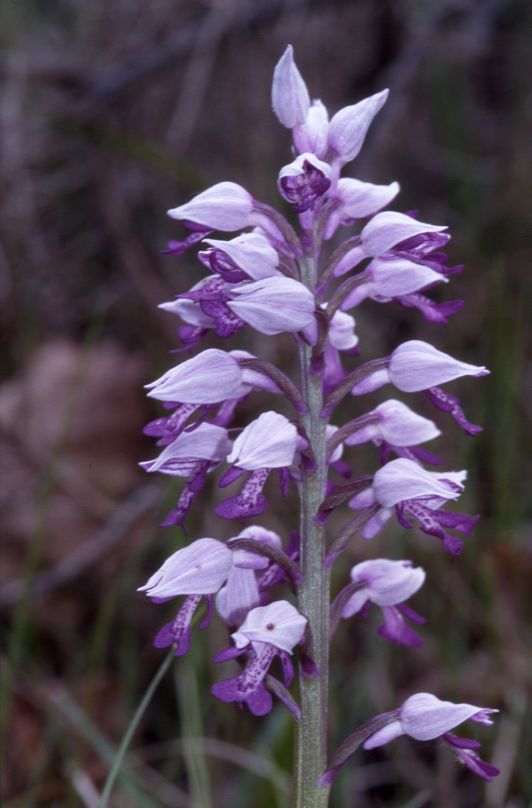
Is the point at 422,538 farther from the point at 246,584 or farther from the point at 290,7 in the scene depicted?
the point at 290,7

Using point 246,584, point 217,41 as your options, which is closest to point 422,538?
point 246,584

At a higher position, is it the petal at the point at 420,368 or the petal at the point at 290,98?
the petal at the point at 290,98

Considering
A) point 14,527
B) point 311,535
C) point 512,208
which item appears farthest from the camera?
point 512,208

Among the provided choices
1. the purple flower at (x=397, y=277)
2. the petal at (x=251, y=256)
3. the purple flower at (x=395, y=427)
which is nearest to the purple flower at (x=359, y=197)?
the purple flower at (x=397, y=277)

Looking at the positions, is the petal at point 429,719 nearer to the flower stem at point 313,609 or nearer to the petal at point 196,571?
the flower stem at point 313,609

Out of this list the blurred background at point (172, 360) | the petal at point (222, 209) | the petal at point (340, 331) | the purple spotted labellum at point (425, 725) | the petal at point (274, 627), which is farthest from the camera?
the blurred background at point (172, 360)

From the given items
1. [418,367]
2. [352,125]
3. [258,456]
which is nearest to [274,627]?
[258,456]

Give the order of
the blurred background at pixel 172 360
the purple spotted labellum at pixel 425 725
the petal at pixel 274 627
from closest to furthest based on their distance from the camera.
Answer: the petal at pixel 274 627 → the purple spotted labellum at pixel 425 725 → the blurred background at pixel 172 360
